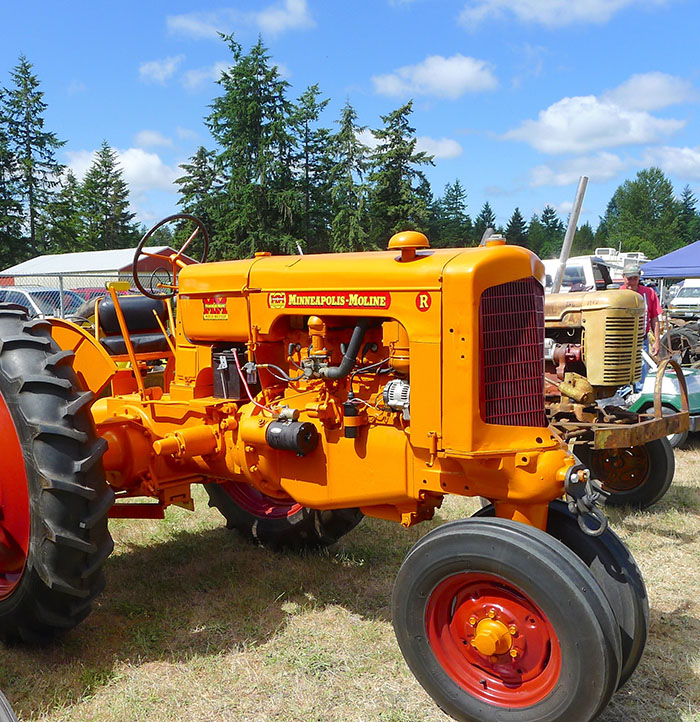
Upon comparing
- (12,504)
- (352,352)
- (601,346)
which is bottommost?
(12,504)

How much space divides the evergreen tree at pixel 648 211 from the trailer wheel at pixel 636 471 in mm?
72322

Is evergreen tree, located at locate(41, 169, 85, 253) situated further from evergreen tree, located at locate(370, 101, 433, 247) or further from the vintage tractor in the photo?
the vintage tractor

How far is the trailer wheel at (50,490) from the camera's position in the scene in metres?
2.85

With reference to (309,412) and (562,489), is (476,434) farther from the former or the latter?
(309,412)

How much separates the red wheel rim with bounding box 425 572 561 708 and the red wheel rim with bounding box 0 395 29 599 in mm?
1862

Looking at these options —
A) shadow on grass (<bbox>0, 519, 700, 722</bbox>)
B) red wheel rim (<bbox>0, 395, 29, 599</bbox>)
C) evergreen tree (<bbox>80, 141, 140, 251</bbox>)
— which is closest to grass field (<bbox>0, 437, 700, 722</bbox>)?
shadow on grass (<bbox>0, 519, 700, 722</bbox>)

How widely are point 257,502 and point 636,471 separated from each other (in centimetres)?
Result: 305

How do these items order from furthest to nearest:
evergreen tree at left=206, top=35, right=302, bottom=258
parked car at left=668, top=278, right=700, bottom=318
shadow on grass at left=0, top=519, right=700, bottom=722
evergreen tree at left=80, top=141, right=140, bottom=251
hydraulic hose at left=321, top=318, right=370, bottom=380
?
1. evergreen tree at left=80, top=141, right=140, bottom=251
2. evergreen tree at left=206, top=35, right=302, bottom=258
3. parked car at left=668, top=278, right=700, bottom=318
4. hydraulic hose at left=321, top=318, right=370, bottom=380
5. shadow on grass at left=0, top=519, right=700, bottom=722

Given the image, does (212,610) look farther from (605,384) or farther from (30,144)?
(30,144)

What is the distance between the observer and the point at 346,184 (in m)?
30.7

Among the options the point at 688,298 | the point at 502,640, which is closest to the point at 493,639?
the point at 502,640

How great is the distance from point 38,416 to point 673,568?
12.2 feet

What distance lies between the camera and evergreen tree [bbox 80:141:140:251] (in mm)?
44219

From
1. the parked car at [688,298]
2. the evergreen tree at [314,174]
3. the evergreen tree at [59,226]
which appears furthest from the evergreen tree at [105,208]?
the parked car at [688,298]
